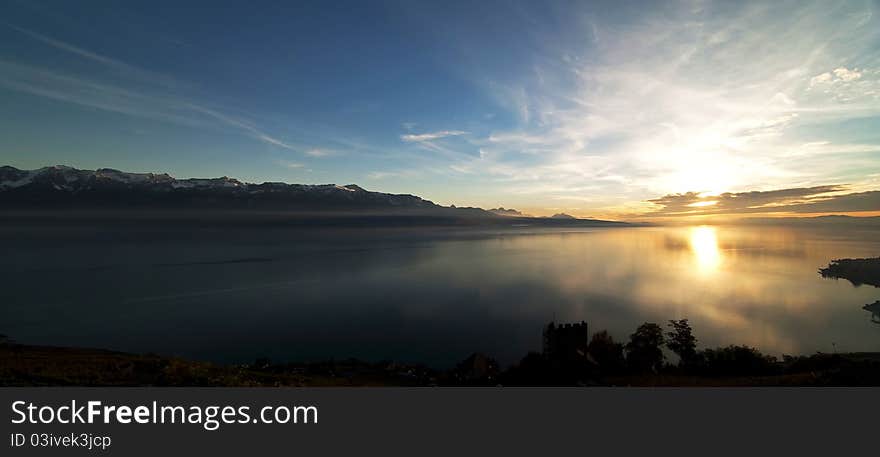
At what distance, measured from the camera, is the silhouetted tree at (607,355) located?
982 inches

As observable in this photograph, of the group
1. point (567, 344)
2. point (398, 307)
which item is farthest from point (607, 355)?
point (398, 307)

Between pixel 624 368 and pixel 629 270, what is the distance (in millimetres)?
76190

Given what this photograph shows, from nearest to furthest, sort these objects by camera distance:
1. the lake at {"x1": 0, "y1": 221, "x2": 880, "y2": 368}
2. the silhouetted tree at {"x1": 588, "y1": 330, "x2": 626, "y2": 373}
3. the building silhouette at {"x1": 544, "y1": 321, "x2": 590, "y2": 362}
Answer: the building silhouette at {"x1": 544, "y1": 321, "x2": 590, "y2": 362} → the silhouetted tree at {"x1": 588, "y1": 330, "x2": 626, "y2": 373} → the lake at {"x1": 0, "y1": 221, "x2": 880, "y2": 368}

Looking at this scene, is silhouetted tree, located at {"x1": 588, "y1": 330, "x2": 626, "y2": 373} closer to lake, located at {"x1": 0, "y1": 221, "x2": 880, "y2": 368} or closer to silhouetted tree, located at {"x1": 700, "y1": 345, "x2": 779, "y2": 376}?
silhouetted tree, located at {"x1": 700, "y1": 345, "x2": 779, "y2": 376}

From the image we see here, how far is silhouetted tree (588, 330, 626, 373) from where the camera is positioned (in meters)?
25.0

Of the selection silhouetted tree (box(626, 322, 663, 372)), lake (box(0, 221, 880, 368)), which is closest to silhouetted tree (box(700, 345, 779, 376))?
silhouetted tree (box(626, 322, 663, 372))

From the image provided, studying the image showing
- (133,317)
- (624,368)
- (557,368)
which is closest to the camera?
(557,368)

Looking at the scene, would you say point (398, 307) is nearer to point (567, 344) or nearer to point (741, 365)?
point (567, 344)

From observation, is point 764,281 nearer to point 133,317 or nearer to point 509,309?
point 509,309

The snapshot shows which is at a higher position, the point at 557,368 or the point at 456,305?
the point at 557,368

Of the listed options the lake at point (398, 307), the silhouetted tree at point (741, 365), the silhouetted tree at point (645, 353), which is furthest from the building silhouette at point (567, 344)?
the lake at point (398, 307)

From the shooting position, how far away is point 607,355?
26578mm
